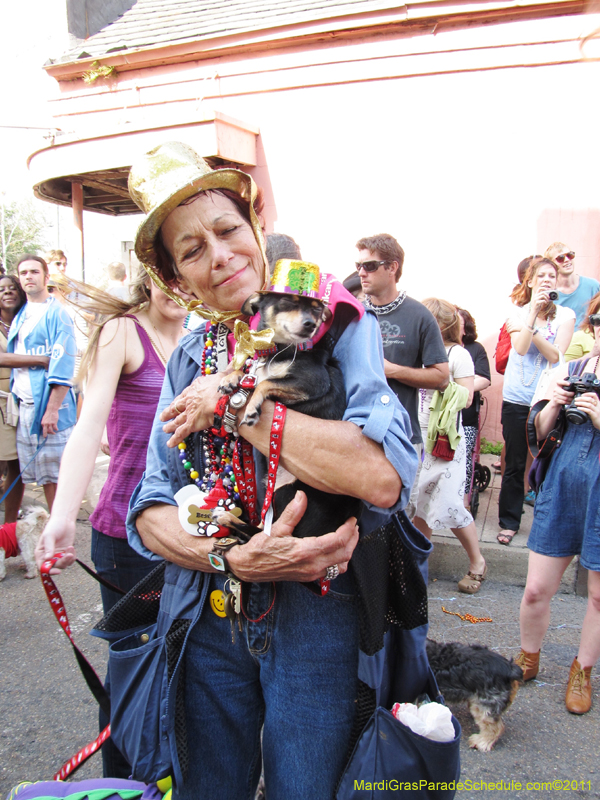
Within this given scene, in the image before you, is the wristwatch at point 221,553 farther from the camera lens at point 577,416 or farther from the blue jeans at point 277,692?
the camera lens at point 577,416

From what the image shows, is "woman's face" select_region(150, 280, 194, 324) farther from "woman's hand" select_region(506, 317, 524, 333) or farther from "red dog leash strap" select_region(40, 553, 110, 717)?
"woman's hand" select_region(506, 317, 524, 333)

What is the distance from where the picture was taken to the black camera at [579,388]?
2.55 metres

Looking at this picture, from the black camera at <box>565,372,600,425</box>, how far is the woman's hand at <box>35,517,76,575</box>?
227 centimetres

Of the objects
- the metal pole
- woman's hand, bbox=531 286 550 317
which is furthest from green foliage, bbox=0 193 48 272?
woman's hand, bbox=531 286 550 317

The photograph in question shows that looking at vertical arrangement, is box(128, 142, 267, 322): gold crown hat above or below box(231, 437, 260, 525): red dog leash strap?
above

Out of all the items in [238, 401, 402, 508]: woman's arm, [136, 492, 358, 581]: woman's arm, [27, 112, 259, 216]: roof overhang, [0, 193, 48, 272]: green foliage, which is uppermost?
[0, 193, 48, 272]: green foliage

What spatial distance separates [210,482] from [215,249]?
1.94ft

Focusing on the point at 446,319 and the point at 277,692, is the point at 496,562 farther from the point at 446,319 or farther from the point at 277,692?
the point at 277,692

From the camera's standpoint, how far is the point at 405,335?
3699 mm

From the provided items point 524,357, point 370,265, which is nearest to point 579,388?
point 370,265

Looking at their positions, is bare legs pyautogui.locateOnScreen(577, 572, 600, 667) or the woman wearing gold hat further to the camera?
bare legs pyautogui.locateOnScreen(577, 572, 600, 667)

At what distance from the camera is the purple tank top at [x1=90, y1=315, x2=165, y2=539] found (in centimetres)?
197

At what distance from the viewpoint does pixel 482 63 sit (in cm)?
632

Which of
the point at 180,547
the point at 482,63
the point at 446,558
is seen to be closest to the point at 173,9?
the point at 482,63
